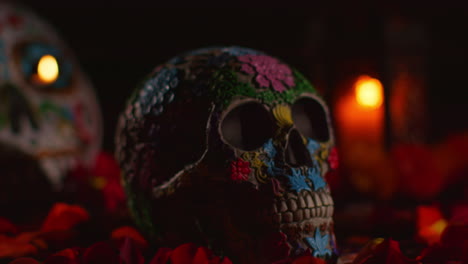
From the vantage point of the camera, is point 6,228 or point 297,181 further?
point 6,228

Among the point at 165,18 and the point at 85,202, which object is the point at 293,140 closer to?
the point at 85,202

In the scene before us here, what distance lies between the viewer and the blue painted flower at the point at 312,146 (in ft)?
4.26

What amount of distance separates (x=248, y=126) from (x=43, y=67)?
1269 millimetres

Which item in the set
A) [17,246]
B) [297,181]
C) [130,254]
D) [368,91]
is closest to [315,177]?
[297,181]

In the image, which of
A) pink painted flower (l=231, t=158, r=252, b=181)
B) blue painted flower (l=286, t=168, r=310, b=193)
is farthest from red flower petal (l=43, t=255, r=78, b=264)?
blue painted flower (l=286, t=168, r=310, b=193)

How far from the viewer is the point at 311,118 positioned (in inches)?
55.0

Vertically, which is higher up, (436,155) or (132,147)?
(132,147)

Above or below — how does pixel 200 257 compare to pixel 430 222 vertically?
above

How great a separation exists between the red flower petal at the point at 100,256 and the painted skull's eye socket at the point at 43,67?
128 cm

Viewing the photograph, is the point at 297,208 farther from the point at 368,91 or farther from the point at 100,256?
the point at 368,91

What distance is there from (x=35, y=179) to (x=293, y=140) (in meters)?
1.36

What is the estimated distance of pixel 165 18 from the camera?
10.6ft

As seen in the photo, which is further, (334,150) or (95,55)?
(95,55)

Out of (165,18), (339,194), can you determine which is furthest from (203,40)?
(339,194)
